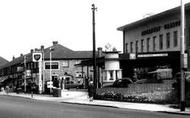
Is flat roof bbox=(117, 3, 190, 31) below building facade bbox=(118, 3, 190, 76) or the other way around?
the other way around

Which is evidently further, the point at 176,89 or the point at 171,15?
the point at 171,15

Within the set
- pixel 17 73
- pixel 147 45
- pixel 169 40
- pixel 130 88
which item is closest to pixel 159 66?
pixel 147 45

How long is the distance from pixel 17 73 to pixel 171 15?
246ft

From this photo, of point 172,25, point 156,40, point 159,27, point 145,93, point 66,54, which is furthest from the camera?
point 66,54

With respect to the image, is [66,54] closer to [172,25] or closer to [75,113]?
[172,25]

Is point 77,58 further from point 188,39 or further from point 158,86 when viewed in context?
point 158,86

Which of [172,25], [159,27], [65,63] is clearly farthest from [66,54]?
[172,25]

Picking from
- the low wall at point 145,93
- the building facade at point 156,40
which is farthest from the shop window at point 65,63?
the low wall at point 145,93

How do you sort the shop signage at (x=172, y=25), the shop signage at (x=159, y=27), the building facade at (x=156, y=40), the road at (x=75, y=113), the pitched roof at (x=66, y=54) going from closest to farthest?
the road at (x=75, y=113)
the building facade at (x=156, y=40)
the shop signage at (x=172, y=25)
the shop signage at (x=159, y=27)
the pitched roof at (x=66, y=54)

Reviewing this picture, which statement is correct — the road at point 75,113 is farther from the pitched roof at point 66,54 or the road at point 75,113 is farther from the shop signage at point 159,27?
the pitched roof at point 66,54

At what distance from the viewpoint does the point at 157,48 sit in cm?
5500

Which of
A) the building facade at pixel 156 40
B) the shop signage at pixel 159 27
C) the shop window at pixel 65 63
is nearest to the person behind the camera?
the building facade at pixel 156 40

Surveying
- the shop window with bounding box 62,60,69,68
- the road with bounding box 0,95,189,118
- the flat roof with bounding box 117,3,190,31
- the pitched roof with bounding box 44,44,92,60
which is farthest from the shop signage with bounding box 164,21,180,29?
the shop window with bounding box 62,60,69,68

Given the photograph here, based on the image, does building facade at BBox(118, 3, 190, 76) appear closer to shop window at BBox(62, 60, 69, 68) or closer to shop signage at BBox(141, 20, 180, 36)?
shop signage at BBox(141, 20, 180, 36)
